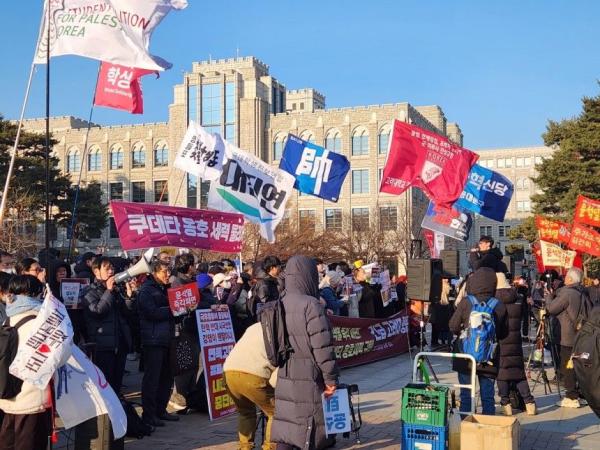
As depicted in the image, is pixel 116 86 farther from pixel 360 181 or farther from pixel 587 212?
pixel 360 181

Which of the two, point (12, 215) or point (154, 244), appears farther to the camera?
point (12, 215)

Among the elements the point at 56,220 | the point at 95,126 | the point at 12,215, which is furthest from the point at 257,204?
the point at 95,126

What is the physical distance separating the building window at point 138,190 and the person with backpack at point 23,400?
7199 centimetres

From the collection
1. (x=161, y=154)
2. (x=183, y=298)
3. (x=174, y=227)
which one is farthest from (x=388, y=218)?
(x=183, y=298)

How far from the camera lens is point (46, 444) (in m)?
5.14

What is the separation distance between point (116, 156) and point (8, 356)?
7498 cm

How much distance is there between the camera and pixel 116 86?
11203mm

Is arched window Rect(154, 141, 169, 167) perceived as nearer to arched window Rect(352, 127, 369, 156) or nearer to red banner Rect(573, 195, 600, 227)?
arched window Rect(352, 127, 369, 156)

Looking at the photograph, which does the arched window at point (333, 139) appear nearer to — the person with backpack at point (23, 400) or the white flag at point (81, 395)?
the white flag at point (81, 395)

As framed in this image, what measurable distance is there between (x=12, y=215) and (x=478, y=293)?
3094 cm

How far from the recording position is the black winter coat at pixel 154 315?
771cm

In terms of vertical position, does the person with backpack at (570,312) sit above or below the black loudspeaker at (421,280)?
below

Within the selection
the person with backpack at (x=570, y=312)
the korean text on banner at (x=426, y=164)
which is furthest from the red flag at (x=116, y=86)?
the person with backpack at (x=570, y=312)

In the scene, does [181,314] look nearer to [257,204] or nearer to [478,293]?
[478,293]
